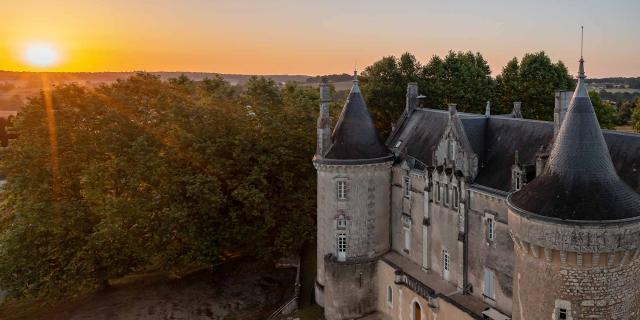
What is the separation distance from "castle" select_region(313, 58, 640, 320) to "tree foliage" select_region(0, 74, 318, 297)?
20.6ft

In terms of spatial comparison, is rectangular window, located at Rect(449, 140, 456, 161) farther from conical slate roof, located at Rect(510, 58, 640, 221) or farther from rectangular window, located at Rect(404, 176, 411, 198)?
conical slate roof, located at Rect(510, 58, 640, 221)

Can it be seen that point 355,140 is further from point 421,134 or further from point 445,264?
point 445,264

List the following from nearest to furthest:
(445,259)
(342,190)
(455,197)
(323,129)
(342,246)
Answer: (455,197) < (445,259) < (342,190) < (323,129) < (342,246)

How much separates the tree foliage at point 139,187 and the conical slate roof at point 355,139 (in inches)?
255

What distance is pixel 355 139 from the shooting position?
3098cm

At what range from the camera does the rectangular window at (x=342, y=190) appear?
30.8 m

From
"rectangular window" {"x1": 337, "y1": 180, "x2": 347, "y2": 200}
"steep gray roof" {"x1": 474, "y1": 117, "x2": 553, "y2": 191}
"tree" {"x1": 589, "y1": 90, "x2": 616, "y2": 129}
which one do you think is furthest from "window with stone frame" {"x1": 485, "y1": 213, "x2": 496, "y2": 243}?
"tree" {"x1": 589, "y1": 90, "x2": 616, "y2": 129}

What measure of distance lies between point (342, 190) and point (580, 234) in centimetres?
1649

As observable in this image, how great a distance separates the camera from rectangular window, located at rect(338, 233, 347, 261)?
31312 mm

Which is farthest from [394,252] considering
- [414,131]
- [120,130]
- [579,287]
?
[120,130]

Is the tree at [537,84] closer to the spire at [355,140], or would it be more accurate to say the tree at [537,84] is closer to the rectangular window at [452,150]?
the spire at [355,140]

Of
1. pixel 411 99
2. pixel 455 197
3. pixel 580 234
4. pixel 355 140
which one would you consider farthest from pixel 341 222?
pixel 580 234

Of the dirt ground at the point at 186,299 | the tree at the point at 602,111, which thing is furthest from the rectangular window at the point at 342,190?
the tree at the point at 602,111

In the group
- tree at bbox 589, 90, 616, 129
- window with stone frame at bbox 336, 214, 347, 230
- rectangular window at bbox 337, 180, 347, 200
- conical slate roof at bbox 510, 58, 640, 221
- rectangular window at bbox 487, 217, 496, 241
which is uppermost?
tree at bbox 589, 90, 616, 129
